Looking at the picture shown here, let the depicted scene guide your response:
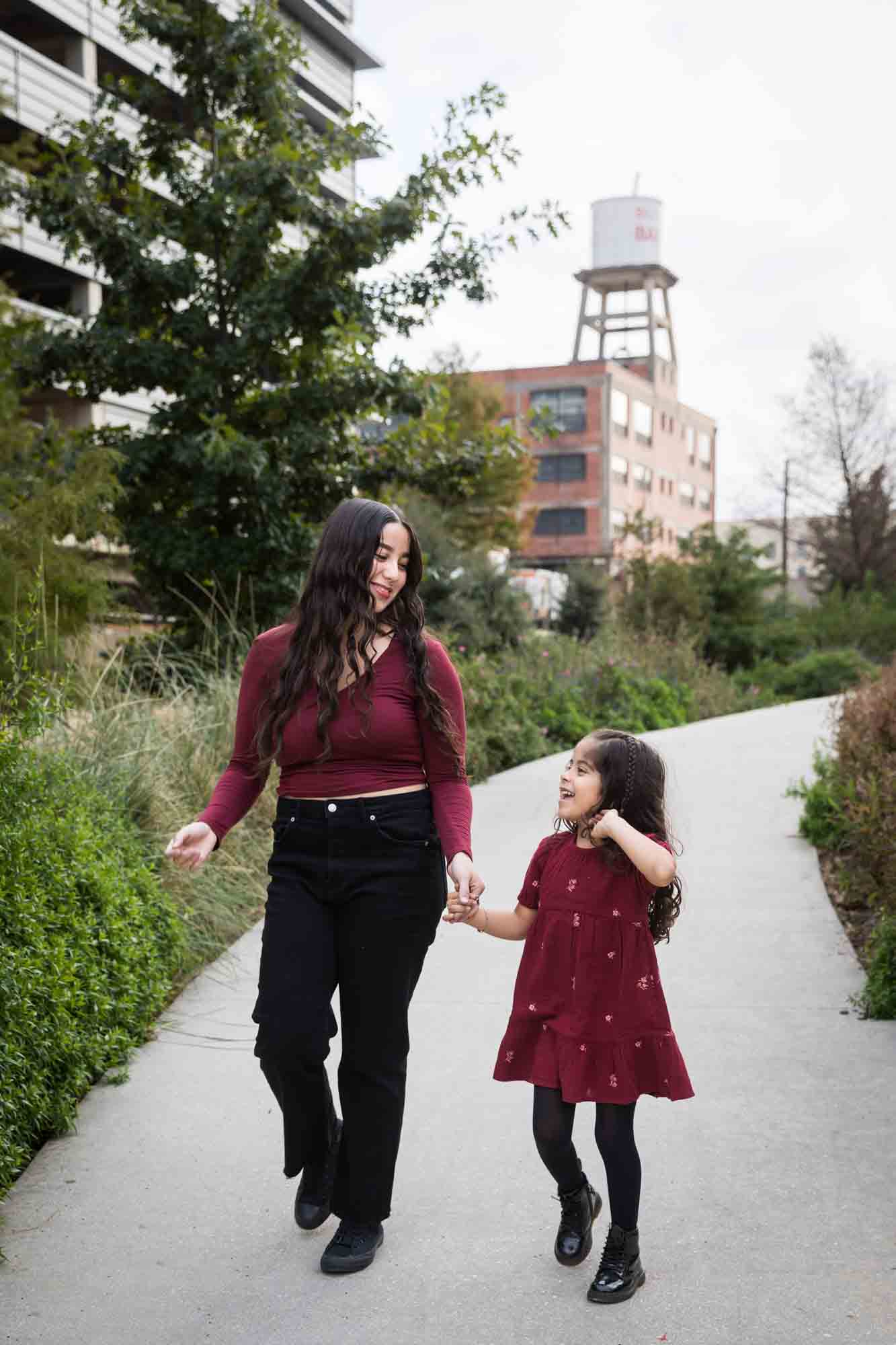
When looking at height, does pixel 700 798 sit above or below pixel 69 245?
below

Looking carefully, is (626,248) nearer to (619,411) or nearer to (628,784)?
(619,411)

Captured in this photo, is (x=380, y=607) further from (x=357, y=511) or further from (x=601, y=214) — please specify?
(x=601, y=214)

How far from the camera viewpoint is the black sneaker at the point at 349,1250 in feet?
10.8

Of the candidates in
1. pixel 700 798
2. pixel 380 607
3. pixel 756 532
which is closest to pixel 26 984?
pixel 380 607

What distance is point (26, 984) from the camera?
374cm

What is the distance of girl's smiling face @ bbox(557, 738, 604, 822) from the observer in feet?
10.6

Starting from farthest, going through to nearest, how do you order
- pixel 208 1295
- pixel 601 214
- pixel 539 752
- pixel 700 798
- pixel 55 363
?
pixel 601 214, pixel 539 752, pixel 55 363, pixel 700 798, pixel 208 1295

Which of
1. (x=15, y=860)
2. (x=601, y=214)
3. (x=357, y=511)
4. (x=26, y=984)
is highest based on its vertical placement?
(x=601, y=214)

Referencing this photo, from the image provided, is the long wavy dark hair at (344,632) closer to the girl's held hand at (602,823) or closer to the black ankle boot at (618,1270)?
the girl's held hand at (602,823)

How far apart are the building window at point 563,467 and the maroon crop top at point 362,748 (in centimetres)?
6683

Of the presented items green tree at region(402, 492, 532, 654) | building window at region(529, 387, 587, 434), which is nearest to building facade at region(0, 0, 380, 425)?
green tree at region(402, 492, 532, 654)

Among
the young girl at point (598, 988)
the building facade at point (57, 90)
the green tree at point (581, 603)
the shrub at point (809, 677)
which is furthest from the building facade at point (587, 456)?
the young girl at point (598, 988)

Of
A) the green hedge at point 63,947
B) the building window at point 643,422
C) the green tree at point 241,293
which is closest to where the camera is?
the green hedge at point 63,947

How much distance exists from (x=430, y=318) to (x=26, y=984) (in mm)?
8080
